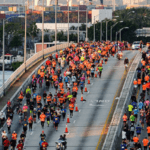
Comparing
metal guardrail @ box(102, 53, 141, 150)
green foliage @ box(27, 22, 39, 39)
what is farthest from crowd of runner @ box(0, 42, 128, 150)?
green foliage @ box(27, 22, 39, 39)

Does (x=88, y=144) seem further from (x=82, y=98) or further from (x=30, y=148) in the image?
(x=82, y=98)

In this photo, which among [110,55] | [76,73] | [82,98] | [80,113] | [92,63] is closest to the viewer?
[80,113]

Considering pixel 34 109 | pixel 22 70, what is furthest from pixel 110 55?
pixel 34 109

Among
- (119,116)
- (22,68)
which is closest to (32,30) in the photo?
(22,68)

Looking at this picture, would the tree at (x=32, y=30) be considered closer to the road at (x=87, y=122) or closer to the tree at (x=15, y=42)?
the tree at (x=15, y=42)

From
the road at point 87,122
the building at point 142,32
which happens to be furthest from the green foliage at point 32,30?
the road at point 87,122

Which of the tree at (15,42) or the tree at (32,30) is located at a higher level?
the tree at (32,30)

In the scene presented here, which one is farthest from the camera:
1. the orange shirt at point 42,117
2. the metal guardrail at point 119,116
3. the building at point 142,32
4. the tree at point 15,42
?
the building at point 142,32
